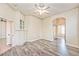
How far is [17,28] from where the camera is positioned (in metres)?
3.22

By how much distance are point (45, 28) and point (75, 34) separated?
82 cm

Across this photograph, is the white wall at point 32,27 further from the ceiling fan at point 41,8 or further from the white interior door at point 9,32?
the white interior door at point 9,32

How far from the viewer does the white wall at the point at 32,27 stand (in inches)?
126

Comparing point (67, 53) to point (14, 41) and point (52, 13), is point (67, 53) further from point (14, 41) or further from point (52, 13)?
point (14, 41)

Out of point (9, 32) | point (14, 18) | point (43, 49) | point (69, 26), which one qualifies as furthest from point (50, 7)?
point (9, 32)

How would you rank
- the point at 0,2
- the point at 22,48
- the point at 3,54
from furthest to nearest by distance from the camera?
1. the point at 22,48
2. the point at 3,54
3. the point at 0,2

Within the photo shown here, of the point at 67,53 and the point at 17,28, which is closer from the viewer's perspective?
the point at 67,53

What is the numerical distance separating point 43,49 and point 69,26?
37.0 inches

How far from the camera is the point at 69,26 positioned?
325 centimetres

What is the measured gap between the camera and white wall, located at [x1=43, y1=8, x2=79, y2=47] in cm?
317

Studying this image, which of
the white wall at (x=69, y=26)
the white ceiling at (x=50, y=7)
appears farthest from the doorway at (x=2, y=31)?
the white wall at (x=69, y=26)

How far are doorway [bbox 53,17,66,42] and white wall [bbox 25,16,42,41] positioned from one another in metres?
0.42

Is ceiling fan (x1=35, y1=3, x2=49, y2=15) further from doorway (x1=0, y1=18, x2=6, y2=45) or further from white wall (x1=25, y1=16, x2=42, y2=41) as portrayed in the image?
doorway (x1=0, y1=18, x2=6, y2=45)

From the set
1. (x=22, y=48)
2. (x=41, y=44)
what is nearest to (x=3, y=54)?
(x=22, y=48)
